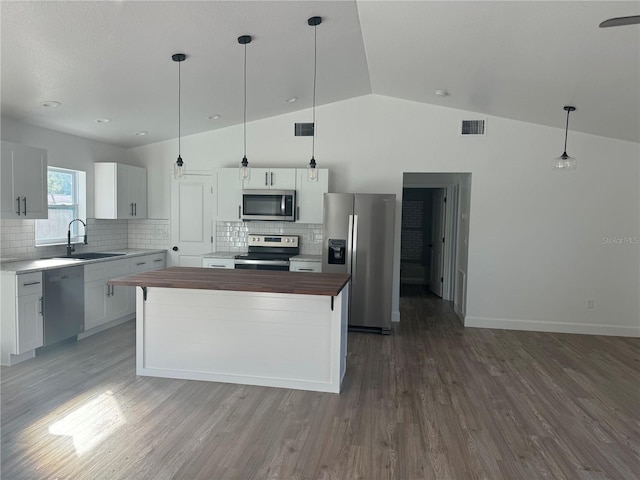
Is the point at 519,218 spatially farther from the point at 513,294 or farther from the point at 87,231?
the point at 87,231

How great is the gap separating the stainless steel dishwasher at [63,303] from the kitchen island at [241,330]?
47.7 inches

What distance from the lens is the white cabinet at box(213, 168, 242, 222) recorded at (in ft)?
18.9

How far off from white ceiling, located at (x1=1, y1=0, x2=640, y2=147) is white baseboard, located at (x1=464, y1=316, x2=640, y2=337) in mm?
2484

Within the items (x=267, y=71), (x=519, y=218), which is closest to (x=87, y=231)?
(x=267, y=71)

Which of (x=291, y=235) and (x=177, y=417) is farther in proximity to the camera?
(x=291, y=235)

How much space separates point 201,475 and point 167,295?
5.74 ft

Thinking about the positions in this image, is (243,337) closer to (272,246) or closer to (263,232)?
(272,246)

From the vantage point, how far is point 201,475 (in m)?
2.35

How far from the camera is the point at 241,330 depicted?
3.61 meters

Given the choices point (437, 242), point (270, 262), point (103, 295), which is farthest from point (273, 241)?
point (437, 242)

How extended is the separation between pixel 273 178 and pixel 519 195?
3.32 m

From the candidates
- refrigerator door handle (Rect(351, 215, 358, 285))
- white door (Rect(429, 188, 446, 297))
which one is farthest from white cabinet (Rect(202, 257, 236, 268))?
white door (Rect(429, 188, 446, 297))

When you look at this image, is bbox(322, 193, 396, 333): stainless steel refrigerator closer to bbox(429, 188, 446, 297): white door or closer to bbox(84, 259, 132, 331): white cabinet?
bbox(84, 259, 132, 331): white cabinet

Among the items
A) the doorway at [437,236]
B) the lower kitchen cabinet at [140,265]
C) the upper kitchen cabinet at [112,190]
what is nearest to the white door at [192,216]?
the lower kitchen cabinet at [140,265]
